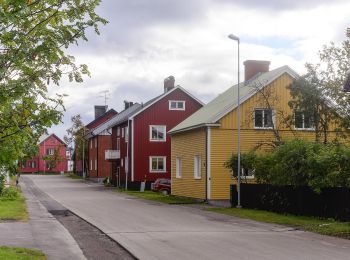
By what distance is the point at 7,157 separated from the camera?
7195 millimetres

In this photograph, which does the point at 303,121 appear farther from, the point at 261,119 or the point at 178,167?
the point at 178,167

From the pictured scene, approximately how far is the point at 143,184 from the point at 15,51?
142 feet

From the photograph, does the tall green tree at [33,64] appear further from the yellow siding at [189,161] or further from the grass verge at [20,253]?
the yellow siding at [189,161]

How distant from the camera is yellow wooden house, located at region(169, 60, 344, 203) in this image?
1299 inches

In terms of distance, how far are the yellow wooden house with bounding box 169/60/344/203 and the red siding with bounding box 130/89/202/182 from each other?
52.2ft

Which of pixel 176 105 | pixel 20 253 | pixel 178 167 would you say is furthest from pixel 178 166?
pixel 20 253

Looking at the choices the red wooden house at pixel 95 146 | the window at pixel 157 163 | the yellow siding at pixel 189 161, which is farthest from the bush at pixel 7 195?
the red wooden house at pixel 95 146

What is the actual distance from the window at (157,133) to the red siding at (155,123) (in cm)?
29

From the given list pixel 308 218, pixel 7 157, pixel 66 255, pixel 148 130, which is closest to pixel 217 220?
pixel 308 218

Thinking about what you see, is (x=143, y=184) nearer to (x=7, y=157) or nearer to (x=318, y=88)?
(x=318, y=88)

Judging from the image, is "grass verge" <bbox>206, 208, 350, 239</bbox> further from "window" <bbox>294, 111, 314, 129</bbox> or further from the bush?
the bush

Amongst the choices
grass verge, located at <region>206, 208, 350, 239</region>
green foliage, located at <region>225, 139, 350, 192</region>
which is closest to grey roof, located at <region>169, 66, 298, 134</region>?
green foliage, located at <region>225, 139, 350, 192</region>

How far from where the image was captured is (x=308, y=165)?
21.9 meters

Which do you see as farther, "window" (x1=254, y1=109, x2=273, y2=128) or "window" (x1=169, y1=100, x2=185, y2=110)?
"window" (x1=169, y1=100, x2=185, y2=110)
